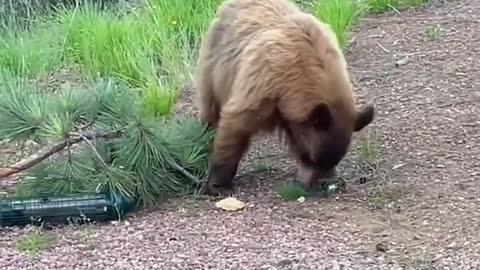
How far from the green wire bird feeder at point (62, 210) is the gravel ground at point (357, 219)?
0.28 feet

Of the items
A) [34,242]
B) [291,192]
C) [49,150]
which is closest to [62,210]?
[34,242]

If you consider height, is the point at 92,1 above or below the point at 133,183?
below

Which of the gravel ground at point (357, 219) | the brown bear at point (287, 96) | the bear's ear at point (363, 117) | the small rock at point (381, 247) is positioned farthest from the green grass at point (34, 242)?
the bear's ear at point (363, 117)

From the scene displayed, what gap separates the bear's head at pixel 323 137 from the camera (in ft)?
20.0

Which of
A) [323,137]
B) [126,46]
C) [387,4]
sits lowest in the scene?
[387,4]

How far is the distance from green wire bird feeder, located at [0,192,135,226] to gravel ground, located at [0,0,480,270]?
3.4 inches

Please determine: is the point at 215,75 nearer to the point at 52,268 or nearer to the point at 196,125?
the point at 196,125

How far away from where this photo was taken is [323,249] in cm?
548

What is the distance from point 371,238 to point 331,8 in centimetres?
386

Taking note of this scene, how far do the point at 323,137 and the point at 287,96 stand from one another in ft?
0.97

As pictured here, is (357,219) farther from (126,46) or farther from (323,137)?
(126,46)

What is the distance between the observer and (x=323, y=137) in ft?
20.3

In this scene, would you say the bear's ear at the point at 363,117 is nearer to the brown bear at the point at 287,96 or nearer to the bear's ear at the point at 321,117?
the brown bear at the point at 287,96

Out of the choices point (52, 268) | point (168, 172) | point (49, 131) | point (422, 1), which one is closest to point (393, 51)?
point (422, 1)
